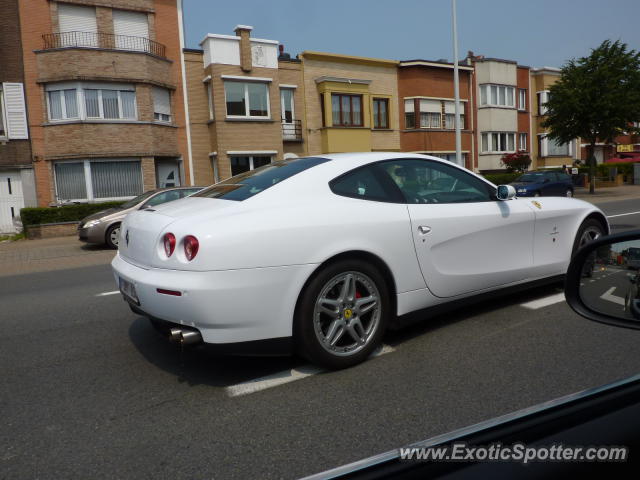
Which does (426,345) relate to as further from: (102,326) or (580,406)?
(102,326)

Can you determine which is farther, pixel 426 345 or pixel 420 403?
pixel 426 345

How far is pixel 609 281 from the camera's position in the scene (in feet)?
5.79

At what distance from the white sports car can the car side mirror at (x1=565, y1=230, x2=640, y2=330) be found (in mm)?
1710

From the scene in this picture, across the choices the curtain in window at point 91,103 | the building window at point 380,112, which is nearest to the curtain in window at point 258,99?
the curtain in window at point 91,103

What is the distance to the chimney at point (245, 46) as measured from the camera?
75.2ft

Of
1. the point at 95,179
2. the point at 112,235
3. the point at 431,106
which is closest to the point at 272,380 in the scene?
the point at 112,235

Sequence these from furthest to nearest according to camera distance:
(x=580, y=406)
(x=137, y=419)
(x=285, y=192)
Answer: (x=285, y=192), (x=137, y=419), (x=580, y=406)

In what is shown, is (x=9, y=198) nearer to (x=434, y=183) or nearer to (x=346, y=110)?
(x=346, y=110)

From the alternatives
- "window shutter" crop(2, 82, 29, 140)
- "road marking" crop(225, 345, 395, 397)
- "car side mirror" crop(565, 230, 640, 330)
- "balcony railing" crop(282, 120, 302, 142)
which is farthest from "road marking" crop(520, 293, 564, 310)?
"balcony railing" crop(282, 120, 302, 142)

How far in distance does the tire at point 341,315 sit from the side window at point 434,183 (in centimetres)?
81

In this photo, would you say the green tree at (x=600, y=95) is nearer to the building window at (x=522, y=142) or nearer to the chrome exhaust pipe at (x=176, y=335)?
the building window at (x=522, y=142)

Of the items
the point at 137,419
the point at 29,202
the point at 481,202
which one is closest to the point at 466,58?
the point at 29,202

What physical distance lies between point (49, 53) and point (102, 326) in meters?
18.1

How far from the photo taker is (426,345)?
4012mm
